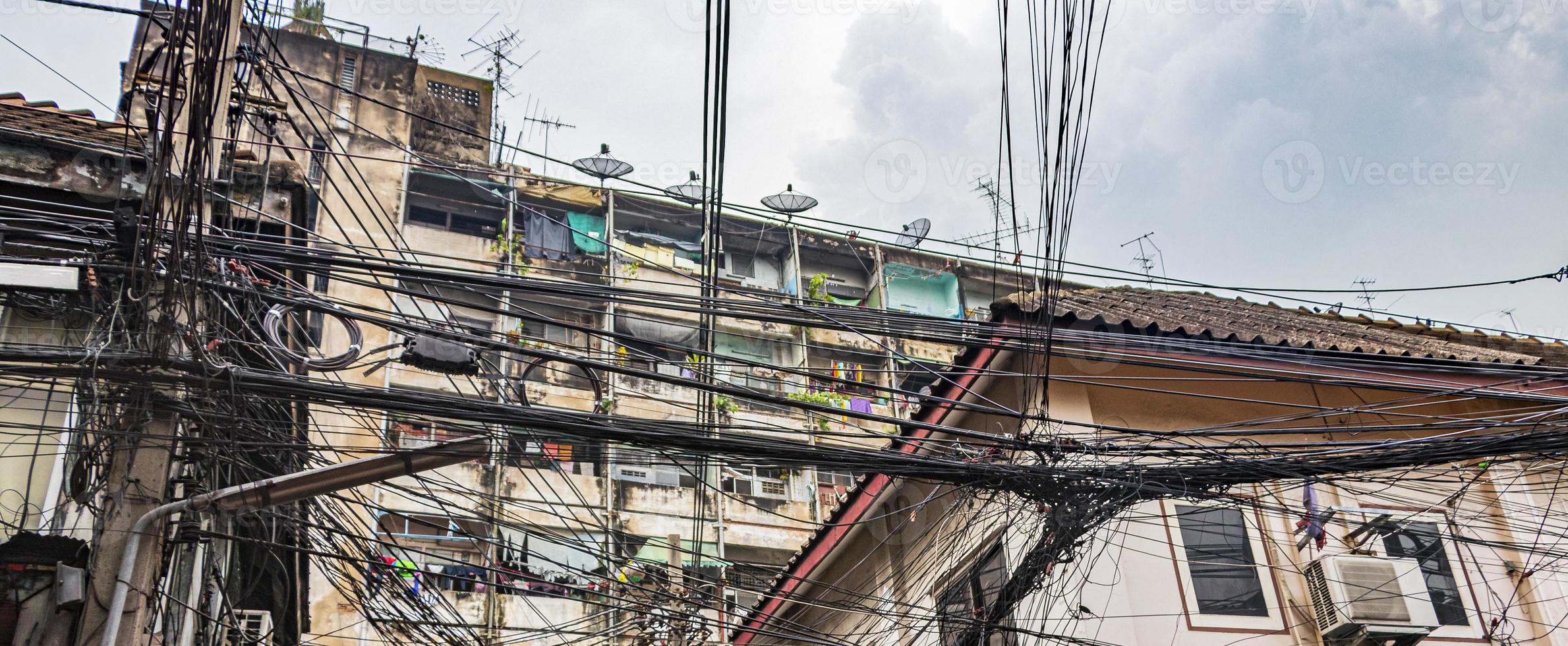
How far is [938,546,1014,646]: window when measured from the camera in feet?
23.5

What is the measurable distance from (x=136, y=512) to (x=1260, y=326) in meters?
7.47

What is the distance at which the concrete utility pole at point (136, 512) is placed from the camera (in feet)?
14.7

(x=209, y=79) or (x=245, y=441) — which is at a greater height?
(x=209, y=79)

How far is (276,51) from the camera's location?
19.8 feet

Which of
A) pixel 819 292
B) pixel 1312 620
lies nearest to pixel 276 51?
pixel 1312 620

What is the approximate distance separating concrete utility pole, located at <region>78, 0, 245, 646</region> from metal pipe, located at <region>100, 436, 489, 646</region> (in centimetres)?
1

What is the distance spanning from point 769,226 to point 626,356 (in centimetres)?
1982

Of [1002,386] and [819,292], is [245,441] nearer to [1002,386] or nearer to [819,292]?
[1002,386]

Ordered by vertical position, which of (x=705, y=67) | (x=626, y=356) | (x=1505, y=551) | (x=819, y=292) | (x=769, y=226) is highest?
(x=769, y=226)

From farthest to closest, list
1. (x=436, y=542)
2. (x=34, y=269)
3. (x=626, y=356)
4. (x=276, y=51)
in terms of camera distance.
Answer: (x=436, y=542) < (x=276, y=51) < (x=626, y=356) < (x=34, y=269)

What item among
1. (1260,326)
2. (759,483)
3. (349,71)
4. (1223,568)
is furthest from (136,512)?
(349,71)

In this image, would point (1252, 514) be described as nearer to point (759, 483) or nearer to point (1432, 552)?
point (1432, 552)

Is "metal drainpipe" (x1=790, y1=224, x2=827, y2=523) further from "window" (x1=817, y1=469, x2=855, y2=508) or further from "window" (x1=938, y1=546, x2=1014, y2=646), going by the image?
"window" (x1=938, y1=546, x2=1014, y2=646)

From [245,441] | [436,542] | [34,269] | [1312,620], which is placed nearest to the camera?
[34,269]
